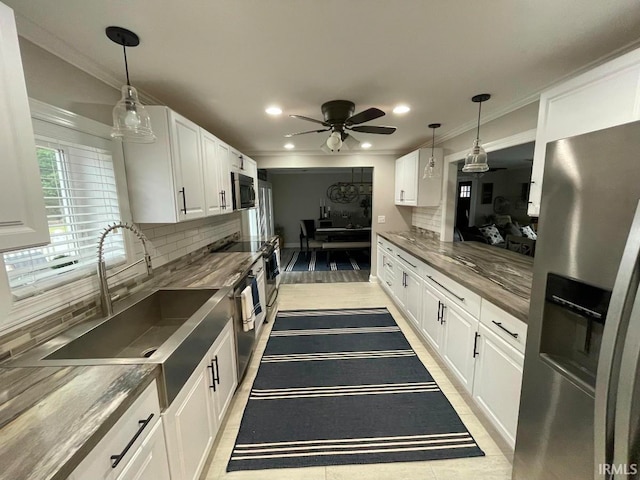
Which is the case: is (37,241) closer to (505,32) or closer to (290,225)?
(505,32)

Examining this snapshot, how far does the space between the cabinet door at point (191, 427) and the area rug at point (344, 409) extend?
286 mm

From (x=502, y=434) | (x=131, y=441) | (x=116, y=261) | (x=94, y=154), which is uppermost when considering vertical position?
(x=94, y=154)

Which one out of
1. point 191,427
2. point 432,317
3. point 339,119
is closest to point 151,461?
point 191,427

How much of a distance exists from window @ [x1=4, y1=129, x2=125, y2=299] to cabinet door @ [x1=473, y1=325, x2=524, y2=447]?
2434mm

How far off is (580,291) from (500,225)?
5102 mm

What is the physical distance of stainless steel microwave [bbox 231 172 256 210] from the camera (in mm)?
3008

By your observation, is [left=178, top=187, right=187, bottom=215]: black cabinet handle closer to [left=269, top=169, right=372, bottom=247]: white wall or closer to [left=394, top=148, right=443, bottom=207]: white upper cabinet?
[left=394, top=148, right=443, bottom=207]: white upper cabinet

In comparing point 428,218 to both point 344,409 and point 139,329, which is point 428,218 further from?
point 139,329

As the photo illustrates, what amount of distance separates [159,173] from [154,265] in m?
0.74

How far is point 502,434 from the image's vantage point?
151cm

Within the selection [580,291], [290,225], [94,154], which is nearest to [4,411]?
[94,154]

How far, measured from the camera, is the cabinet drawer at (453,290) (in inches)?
70.0

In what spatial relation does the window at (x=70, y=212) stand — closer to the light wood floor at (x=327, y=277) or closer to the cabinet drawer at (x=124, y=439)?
the cabinet drawer at (x=124, y=439)

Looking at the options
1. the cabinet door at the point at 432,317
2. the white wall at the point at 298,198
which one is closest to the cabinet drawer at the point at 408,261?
the cabinet door at the point at 432,317
